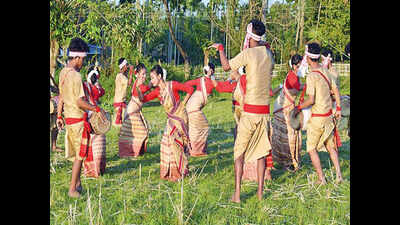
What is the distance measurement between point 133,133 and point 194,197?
3.00m

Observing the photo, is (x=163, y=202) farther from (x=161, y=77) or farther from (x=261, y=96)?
(x=161, y=77)

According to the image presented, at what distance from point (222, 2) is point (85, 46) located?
1645 cm

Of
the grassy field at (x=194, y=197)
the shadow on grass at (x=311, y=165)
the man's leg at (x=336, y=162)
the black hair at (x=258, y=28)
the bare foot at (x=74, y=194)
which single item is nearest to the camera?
the grassy field at (x=194, y=197)

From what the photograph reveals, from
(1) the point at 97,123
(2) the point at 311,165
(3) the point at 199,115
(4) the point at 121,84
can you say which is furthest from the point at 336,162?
(4) the point at 121,84

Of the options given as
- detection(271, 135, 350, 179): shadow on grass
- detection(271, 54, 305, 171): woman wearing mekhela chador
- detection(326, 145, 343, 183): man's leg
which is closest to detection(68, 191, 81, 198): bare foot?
detection(271, 135, 350, 179): shadow on grass

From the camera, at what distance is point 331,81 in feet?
21.4

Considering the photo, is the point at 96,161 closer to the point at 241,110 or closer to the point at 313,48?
the point at 241,110

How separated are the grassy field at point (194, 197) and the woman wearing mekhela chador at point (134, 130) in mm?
220

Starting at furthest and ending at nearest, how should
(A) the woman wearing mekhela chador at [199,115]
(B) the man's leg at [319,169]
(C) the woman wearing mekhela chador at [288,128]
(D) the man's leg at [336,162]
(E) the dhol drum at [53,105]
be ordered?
(A) the woman wearing mekhela chador at [199,115], (E) the dhol drum at [53,105], (C) the woman wearing mekhela chador at [288,128], (D) the man's leg at [336,162], (B) the man's leg at [319,169]

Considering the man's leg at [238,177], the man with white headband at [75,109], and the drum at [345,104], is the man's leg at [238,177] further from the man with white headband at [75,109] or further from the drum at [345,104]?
the drum at [345,104]

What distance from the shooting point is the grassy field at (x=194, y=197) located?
16.3ft

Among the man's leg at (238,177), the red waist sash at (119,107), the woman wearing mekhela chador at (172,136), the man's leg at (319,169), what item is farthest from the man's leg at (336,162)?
the red waist sash at (119,107)

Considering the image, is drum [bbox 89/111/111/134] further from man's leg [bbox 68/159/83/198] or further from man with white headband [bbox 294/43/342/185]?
man with white headband [bbox 294/43/342/185]

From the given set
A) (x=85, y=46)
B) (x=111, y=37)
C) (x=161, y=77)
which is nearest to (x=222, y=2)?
(x=111, y=37)
